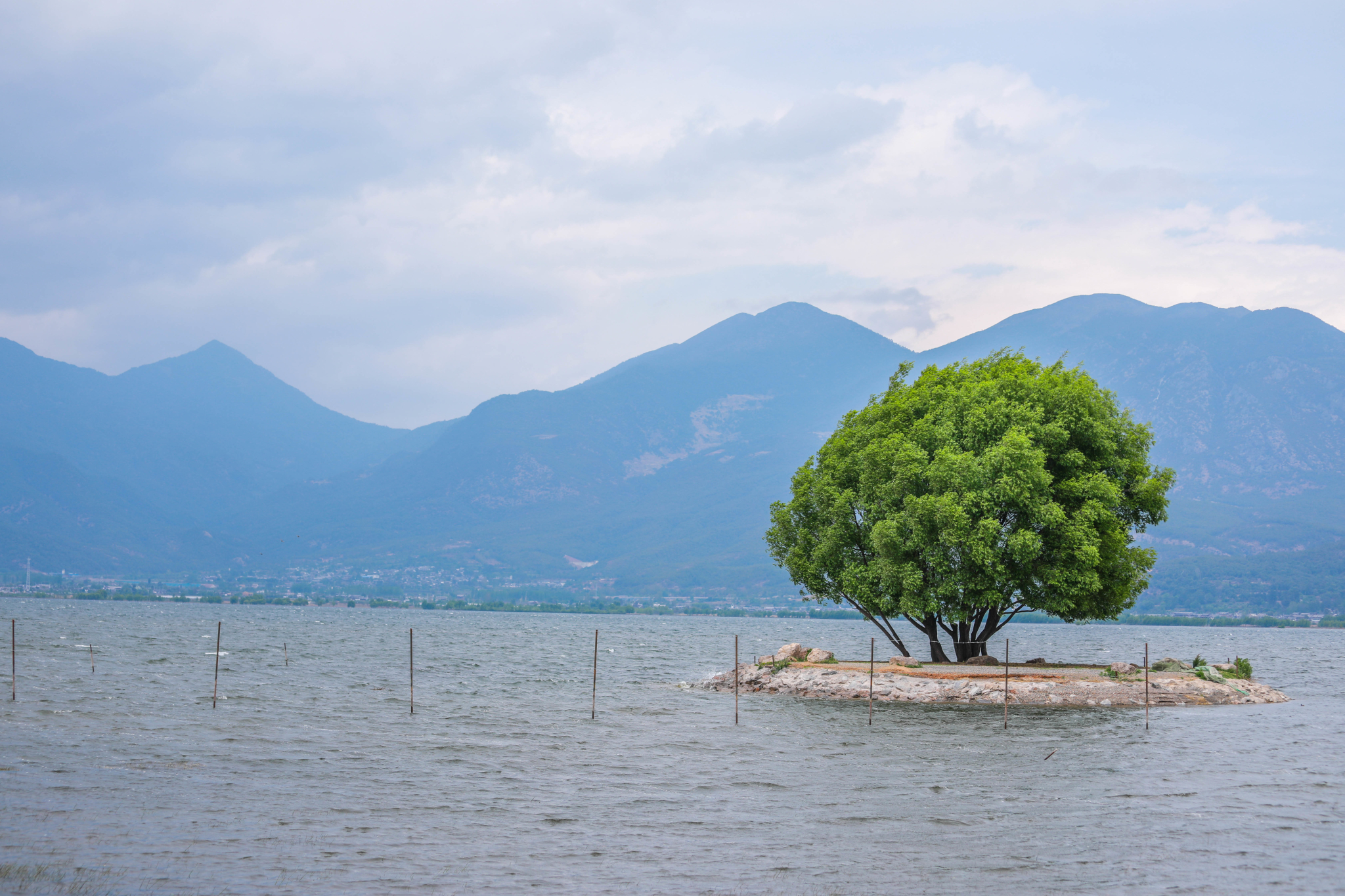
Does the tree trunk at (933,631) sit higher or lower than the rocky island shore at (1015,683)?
higher

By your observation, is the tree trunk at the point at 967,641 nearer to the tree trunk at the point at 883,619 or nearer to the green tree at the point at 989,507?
the green tree at the point at 989,507

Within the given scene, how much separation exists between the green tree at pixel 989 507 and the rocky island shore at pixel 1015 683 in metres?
2.78

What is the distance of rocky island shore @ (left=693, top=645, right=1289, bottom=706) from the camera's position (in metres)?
46.2

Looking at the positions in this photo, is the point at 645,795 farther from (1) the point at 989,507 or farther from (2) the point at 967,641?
(2) the point at 967,641

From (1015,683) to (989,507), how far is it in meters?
7.88

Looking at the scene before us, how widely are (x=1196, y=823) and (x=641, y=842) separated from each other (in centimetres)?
1328

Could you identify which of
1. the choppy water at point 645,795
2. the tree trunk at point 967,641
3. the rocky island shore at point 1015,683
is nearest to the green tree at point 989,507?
the tree trunk at point 967,641

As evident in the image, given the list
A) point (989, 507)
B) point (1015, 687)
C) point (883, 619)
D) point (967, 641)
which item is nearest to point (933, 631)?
point (967, 641)

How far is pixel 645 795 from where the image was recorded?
2819cm

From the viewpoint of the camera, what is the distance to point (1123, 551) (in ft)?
163

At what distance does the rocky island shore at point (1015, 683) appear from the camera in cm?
4622

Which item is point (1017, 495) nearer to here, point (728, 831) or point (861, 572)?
point (861, 572)

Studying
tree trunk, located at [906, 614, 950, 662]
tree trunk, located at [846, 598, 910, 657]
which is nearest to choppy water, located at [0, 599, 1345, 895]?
tree trunk, located at [846, 598, 910, 657]

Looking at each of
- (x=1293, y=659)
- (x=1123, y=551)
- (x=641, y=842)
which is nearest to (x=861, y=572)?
(x=1123, y=551)
